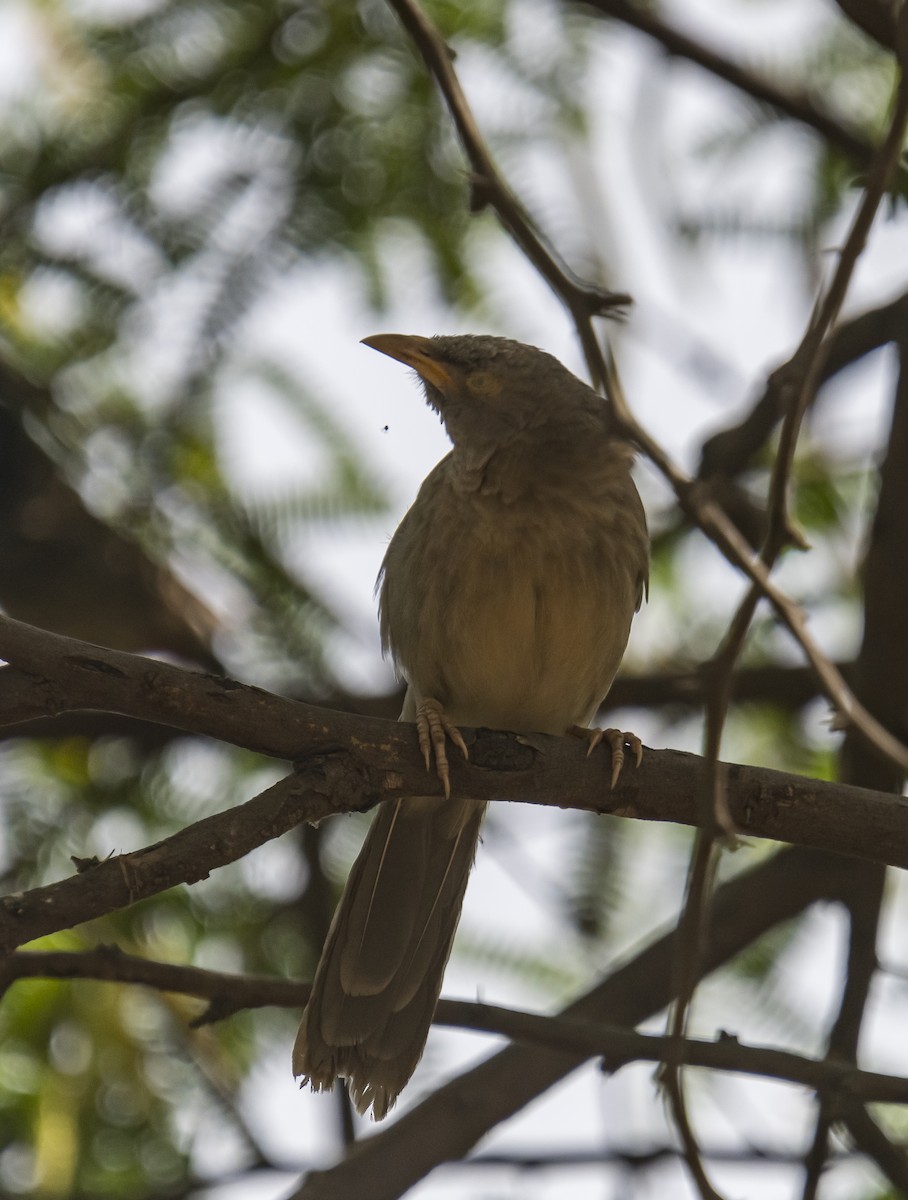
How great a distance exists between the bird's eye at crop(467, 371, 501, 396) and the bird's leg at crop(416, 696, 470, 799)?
4.75 feet

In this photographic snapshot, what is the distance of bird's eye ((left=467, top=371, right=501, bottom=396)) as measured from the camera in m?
4.60

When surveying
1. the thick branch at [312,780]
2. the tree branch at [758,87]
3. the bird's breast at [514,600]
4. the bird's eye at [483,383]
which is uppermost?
the tree branch at [758,87]

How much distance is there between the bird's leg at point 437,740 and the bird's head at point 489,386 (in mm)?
1193

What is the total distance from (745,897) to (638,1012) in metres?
0.55

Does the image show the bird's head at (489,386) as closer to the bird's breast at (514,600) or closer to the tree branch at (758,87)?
the bird's breast at (514,600)

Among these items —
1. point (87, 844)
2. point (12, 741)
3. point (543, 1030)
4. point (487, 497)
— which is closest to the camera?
point (543, 1030)

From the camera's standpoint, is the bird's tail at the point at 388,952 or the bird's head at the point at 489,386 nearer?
the bird's tail at the point at 388,952

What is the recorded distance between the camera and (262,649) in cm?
468

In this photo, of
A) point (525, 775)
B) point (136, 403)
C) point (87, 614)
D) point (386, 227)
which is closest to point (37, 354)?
point (136, 403)

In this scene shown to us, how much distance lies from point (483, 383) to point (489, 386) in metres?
0.02

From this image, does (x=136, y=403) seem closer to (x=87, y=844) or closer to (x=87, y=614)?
(x=87, y=614)

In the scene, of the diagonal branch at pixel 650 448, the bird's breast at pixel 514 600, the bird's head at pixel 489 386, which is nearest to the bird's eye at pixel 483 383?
the bird's head at pixel 489 386

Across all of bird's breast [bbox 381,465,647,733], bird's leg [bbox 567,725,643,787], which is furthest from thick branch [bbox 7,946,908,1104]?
bird's breast [bbox 381,465,647,733]

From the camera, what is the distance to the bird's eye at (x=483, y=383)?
15.1ft
